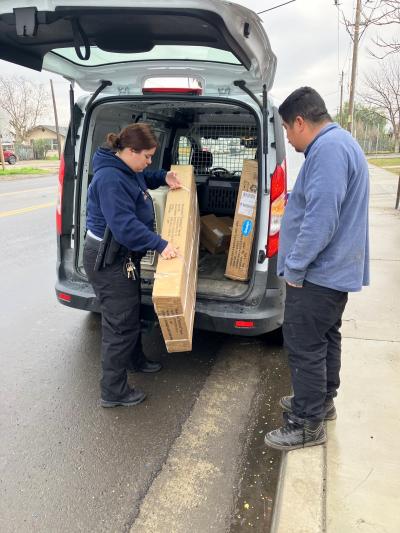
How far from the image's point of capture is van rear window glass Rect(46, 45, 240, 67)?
2.75 m

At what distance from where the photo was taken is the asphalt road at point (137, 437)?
2180 mm

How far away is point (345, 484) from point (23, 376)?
2401 millimetres

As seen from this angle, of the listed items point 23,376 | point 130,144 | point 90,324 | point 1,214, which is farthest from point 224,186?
point 1,214

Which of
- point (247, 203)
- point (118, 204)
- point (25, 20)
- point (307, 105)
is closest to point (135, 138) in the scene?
point (118, 204)

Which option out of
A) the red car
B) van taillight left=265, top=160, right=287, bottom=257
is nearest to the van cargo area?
van taillight left=265, top=160, right=287, bottom=257

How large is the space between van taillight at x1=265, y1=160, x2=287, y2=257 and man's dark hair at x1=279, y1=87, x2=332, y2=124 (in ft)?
2.45

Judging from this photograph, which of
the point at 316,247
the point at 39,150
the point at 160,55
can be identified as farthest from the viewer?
the point at 39,150

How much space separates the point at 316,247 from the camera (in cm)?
215

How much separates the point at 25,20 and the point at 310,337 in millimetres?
2075

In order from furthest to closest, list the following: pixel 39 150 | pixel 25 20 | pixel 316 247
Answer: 1. pixel 39 150
2. pixel 316 247
3. pixel 25 20

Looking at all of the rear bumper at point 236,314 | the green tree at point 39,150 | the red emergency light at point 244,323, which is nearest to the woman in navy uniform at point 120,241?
the rear bumper at point 236,314

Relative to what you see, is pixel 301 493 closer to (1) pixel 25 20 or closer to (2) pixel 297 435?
(2) pixel 297 435

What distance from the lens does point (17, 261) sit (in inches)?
253

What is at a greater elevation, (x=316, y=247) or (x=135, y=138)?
(x=135, y=138)
